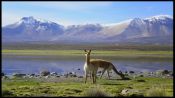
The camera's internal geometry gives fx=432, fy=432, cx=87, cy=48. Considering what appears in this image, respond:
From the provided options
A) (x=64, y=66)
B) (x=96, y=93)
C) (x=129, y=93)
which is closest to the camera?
(x=96, y=93)

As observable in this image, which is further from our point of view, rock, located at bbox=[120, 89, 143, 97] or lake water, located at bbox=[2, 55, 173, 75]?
lake water, located at bbox=[2, 55, 173, 75]

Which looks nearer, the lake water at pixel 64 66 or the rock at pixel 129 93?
the rock at pixel 129 93

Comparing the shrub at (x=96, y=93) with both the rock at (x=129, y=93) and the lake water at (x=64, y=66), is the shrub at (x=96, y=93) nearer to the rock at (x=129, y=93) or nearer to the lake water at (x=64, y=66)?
the rock at (x=129, y=93)

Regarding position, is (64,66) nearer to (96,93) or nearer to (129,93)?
(129,93)

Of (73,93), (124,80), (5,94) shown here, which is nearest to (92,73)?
(124,80)

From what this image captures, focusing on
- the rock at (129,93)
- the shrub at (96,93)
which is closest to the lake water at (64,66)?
the rock at (129,93)

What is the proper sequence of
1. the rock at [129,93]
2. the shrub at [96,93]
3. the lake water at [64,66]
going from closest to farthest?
1. the shrub at [96,93]
2. the rock at [129,93]
3. the lake water at [64,66]

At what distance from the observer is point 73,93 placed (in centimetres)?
1489

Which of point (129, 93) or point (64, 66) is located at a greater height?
point (129, 93)

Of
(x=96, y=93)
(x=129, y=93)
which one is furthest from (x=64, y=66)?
(x=96, y=93)

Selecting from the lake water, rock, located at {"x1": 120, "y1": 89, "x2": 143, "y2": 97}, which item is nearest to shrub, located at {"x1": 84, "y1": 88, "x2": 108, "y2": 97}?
rock, located at {"x1": 120, "y1": 89, "x2": 143, "y2": 97}

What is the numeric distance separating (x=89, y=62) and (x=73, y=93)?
4224 millimetres

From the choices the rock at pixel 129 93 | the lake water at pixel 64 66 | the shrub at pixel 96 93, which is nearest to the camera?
the shrub at pixel 96 93

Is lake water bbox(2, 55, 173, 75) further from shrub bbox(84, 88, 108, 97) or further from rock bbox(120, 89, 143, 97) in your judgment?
shrub bbox(84, 88, 108, 97)
